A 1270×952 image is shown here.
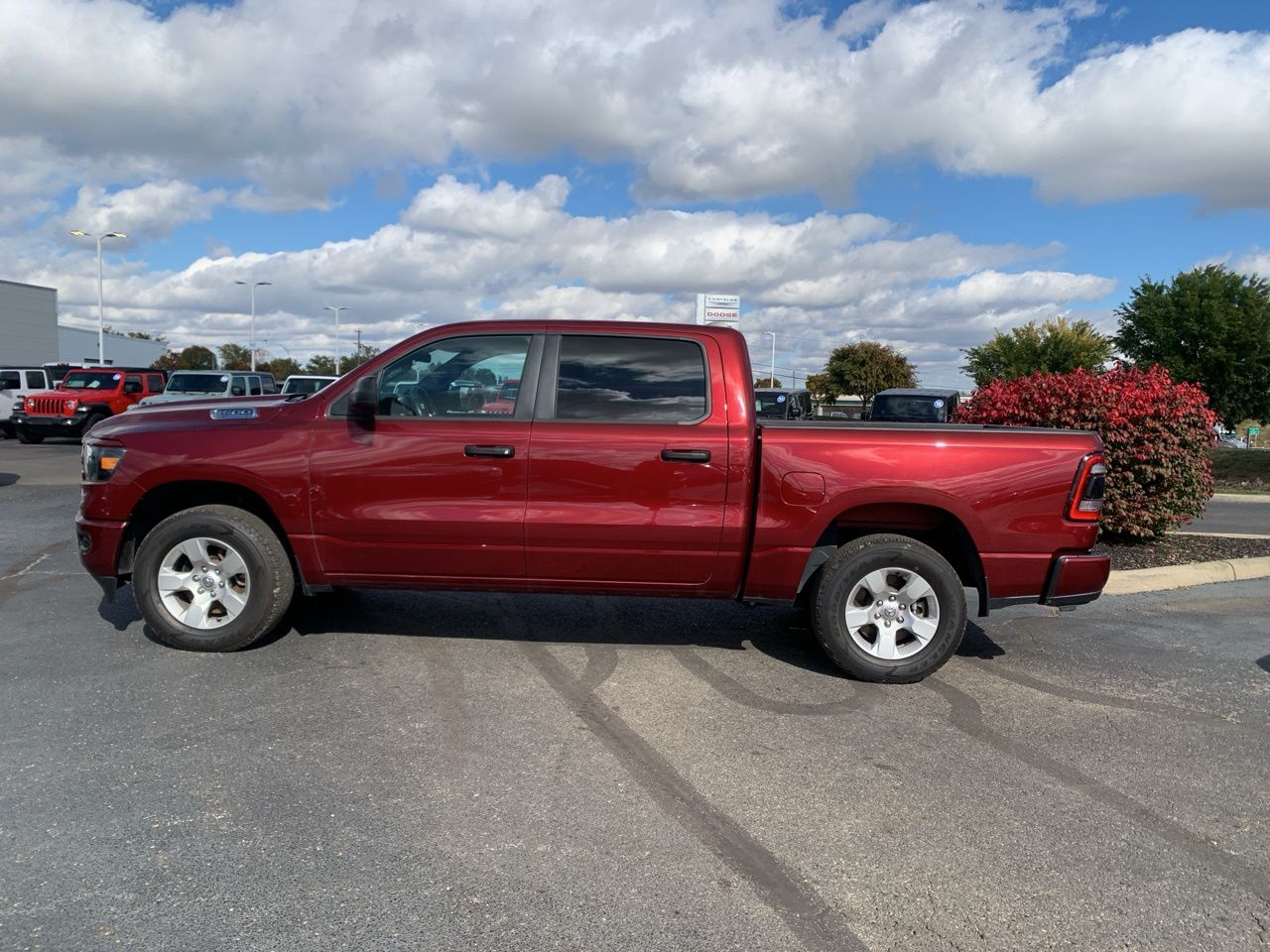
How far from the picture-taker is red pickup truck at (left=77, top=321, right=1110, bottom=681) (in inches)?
205

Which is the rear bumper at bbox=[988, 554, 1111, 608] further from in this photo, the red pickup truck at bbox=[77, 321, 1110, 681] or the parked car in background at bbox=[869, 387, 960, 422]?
the parked car in background at bbox=[869, 387, 960, 422]

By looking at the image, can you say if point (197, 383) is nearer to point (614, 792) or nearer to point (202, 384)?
point (202, 384)

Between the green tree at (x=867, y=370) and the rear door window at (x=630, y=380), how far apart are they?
5597cm

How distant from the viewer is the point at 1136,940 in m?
2.90

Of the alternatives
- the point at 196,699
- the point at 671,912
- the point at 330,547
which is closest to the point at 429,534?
the point at 330,547

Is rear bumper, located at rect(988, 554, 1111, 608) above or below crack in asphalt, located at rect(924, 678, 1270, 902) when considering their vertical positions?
above

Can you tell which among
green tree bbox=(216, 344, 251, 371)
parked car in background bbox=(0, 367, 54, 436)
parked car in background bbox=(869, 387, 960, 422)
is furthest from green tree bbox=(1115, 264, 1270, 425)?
green tree bbox=(216, 344, 251, 371)

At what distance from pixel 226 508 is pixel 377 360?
1217 mm

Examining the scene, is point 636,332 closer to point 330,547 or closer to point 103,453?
point 330,547

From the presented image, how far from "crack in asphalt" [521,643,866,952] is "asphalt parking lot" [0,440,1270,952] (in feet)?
0.04

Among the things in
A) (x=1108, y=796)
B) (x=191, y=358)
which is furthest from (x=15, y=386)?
(x=191, y=358)


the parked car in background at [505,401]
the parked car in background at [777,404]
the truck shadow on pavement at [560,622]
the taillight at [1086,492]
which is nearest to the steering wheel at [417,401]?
the parked car in background at [505,401]

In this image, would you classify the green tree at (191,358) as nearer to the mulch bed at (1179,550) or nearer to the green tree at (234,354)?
the green tree at (234,354)

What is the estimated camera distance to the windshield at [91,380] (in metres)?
23.6
